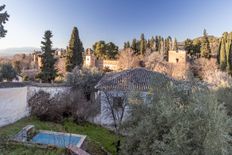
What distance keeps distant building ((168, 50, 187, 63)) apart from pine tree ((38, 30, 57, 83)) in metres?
28.2

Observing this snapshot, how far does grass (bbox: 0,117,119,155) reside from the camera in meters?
11.7

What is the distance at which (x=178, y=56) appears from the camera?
5591 centimetres

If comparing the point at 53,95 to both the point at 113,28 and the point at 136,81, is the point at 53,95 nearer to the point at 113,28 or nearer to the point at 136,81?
the point at 136,81

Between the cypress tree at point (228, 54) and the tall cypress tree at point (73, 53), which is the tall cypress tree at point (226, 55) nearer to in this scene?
the cypress tree at point (228, 54)

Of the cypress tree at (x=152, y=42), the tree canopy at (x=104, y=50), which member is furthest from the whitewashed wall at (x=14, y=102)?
the cypress tree at (x=152, y=42)

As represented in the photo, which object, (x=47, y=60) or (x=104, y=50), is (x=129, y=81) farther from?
(x=104, y=50)

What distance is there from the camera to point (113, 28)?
43844mm

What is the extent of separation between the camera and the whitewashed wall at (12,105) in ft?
55.7

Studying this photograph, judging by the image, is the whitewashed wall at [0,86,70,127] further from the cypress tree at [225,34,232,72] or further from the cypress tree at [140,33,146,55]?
the cypress tree at [140,33,146,55]

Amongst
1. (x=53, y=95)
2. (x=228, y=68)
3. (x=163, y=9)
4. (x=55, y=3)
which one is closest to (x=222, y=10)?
(x=163, y=9)

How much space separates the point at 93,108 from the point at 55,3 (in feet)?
38.2

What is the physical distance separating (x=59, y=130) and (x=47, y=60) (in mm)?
17200

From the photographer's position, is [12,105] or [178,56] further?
[178,56]

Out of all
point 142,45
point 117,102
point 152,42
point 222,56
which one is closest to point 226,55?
point 222,56
